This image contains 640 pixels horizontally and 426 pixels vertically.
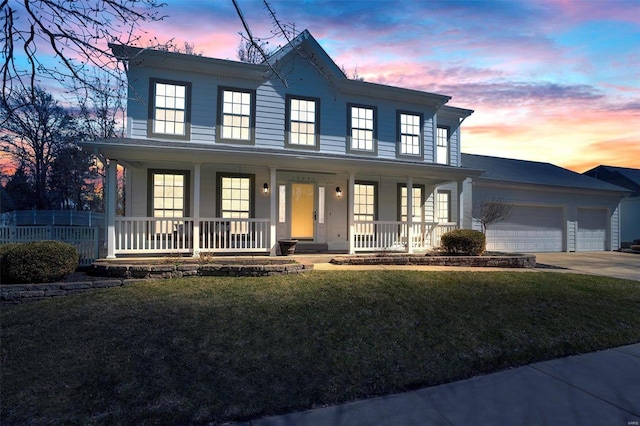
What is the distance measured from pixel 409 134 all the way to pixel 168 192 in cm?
868

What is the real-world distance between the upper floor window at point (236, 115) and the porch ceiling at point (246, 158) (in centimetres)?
56

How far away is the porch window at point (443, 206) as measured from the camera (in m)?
14.5

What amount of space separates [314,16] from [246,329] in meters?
4.99

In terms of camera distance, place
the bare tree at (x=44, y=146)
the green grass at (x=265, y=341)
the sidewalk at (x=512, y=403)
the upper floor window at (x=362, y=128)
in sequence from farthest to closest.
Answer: the bare tree at (x=44, y=146), the upper floor window at (x=362, y=128), the green grass at (x=265, y=341), the sidewalk at (x=512, y=403)

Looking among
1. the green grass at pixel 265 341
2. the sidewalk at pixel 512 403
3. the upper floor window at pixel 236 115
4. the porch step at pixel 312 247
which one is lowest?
the sidewalk at pixel 512 403

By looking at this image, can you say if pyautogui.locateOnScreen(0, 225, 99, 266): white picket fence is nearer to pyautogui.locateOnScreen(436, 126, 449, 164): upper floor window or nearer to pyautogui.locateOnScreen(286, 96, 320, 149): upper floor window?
pyautogui.locateOnScreen(286, 96, 320, 149): upper floor window

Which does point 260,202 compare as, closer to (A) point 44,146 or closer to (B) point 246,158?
(B) point 246,158

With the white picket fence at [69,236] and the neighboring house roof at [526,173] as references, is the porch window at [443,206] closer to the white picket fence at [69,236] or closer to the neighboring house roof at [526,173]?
the neighboring house roof at [526,173]

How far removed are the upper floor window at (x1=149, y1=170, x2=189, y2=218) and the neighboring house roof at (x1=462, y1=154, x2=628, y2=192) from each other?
11730mm

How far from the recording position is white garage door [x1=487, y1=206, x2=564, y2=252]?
15258 mm

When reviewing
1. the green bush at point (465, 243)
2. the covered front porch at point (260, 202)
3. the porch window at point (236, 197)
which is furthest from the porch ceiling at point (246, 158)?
the green bush at point (465, 243)

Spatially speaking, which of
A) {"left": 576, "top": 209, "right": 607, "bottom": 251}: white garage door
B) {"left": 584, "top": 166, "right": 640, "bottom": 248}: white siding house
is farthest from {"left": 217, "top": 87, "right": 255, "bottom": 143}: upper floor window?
{"left": 584, "top": 166, "right": 640, "bottom": 248}: white siding house

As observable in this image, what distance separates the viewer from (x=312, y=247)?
38.2ft

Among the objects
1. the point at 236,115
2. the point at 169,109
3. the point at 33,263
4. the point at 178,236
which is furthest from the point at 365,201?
the point at 33,263
